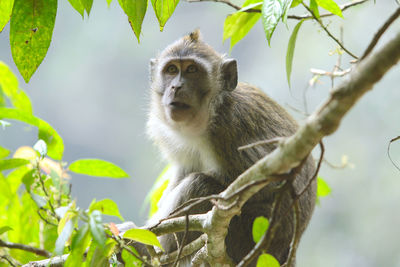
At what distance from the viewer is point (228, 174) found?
160 inches

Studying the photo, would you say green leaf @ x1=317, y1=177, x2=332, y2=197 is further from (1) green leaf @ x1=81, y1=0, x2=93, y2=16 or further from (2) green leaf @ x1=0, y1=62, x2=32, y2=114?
(1) green leaf @ x1=81, y1=0, x2=93, y2=16

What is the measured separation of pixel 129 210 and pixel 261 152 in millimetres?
9023

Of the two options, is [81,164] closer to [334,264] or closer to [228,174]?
[228,174]

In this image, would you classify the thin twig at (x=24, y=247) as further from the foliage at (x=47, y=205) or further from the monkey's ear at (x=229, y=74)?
the monkey's ear at (x=229, y=74)

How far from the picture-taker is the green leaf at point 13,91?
374 cm

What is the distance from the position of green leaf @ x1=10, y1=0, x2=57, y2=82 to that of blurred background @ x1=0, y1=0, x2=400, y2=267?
7039mm

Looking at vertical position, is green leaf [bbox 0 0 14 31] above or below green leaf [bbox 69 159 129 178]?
above

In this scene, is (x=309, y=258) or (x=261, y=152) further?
(x=309, y=258)

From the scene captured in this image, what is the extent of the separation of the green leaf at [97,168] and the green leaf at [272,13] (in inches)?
51.5

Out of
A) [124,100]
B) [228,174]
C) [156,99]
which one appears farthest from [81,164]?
[124,100]

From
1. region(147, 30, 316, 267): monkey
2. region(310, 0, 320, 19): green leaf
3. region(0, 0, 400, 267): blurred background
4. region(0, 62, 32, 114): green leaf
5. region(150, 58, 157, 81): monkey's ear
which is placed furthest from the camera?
region(0, 0, 400, 267): blurred background

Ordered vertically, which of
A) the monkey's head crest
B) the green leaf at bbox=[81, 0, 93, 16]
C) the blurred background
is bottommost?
the blurred background

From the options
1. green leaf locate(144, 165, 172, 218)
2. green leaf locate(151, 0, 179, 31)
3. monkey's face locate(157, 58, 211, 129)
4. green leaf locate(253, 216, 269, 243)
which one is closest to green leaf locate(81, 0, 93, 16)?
green leaf locate(151, 0, 179, 31)

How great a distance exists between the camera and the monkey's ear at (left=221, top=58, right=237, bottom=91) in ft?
14.3
